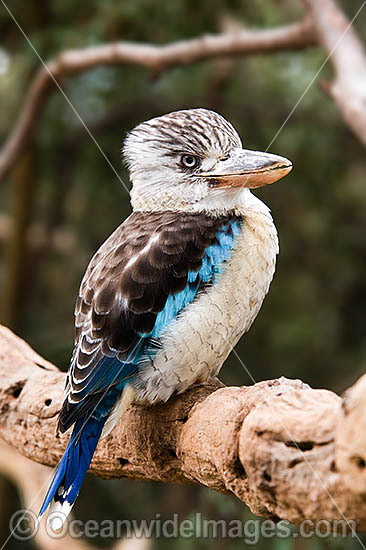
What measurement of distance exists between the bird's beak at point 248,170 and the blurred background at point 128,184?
174cm

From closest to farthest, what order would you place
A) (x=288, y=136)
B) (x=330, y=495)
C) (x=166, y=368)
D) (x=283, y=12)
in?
1. (x=330, y=495)
2. (x=166, y=368)
3. (x=288, y=136)
4. (x=283, y=12)

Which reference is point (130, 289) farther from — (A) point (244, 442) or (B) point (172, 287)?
(A) point (244, 442)

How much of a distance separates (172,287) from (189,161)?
15.9 inches

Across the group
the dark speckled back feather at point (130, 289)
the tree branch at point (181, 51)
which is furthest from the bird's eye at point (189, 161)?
the tree branch at point (181, 51)

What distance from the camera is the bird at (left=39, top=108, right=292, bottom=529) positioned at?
1691mm

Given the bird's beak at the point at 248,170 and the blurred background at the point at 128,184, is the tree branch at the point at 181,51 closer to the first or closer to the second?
the blurred background at the point at 128,184

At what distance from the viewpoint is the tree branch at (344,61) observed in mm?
2732

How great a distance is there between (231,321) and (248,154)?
0.43m

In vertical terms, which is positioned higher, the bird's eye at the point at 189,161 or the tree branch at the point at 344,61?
the tree branch at the point at 344,61

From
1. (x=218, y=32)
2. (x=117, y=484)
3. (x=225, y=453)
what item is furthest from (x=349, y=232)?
(x=225, y=453)

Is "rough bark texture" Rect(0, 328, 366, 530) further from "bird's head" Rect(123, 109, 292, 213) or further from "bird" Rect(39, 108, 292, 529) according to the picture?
"bird's head" Rect(123, 109, 292, 213)

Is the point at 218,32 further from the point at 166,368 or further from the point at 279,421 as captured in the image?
the point at 279,421

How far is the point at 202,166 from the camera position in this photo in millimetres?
1937

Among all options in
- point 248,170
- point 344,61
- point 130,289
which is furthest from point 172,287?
point 344,61
